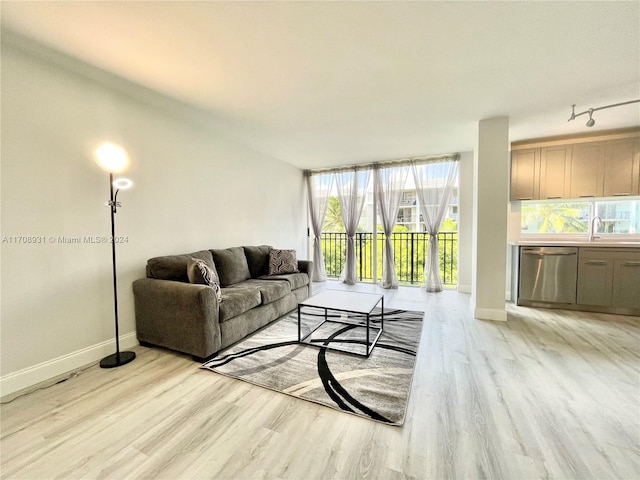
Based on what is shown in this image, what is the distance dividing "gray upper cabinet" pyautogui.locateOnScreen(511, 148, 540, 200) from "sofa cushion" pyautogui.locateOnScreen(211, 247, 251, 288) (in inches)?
160

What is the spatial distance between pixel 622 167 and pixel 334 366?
4.44 m

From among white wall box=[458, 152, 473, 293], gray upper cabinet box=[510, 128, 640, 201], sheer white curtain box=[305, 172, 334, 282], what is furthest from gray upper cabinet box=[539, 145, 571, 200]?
sheer white curtain box=[305, 172, 334, 282]

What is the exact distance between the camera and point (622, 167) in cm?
332

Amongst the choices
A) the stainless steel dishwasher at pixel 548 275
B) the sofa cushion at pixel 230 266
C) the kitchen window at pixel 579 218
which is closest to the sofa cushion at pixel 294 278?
the sofa cushion at pixel 230 266

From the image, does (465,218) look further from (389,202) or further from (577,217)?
(577,217)

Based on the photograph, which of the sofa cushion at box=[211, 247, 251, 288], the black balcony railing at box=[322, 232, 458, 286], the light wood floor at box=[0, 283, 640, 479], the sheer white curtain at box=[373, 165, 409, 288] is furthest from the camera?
the black balcony railing at box=[322, 232, 458, 286]

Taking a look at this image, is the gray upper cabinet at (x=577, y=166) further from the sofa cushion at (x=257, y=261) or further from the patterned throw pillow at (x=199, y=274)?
the patterned throw pillow at (x=199, y=274)

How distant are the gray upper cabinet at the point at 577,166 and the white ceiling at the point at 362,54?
17.7 inches

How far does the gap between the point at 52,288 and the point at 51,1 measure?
187 cm

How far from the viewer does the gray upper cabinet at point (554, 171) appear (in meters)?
3.57

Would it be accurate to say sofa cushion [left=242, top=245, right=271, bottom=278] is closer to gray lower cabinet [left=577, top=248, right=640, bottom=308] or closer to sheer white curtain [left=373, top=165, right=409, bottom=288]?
sheer white curtain [left=373, top=165, right=409, bottom=288]

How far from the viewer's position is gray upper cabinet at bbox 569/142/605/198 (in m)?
3.42

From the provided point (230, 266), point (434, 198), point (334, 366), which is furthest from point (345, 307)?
point (434, 198)

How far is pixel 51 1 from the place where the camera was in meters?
1.41
